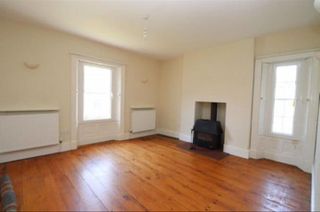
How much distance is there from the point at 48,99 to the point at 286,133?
460 centimetres

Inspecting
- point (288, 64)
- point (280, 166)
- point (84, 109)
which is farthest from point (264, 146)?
point (84, 109)

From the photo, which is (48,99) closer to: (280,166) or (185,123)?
A: (185,123)

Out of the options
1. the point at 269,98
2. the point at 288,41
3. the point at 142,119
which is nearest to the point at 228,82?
the point at 269,98

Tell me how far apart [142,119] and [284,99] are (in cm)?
334

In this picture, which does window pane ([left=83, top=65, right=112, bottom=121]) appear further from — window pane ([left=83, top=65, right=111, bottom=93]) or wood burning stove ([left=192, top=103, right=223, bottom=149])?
wood burning stove ([left=192, top=103, right=223, bottom=149])

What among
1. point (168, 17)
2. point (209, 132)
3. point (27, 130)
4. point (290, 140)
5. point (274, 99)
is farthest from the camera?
point (209, 132)

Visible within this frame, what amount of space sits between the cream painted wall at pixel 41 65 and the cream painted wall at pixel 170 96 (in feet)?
6.16

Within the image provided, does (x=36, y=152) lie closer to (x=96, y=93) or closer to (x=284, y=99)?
(x=96, y=93)

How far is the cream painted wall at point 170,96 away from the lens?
15.6 ft

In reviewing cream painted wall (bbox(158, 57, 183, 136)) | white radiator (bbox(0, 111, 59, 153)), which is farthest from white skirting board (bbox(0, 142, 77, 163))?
cream painted wall (bbox(158, 57, 183, 136))

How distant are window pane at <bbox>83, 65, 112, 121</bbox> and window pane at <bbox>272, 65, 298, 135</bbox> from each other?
3.75 m

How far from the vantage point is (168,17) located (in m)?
2.44

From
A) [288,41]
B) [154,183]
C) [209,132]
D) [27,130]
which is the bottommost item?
[154,183]

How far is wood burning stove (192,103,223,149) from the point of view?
12.1ft
